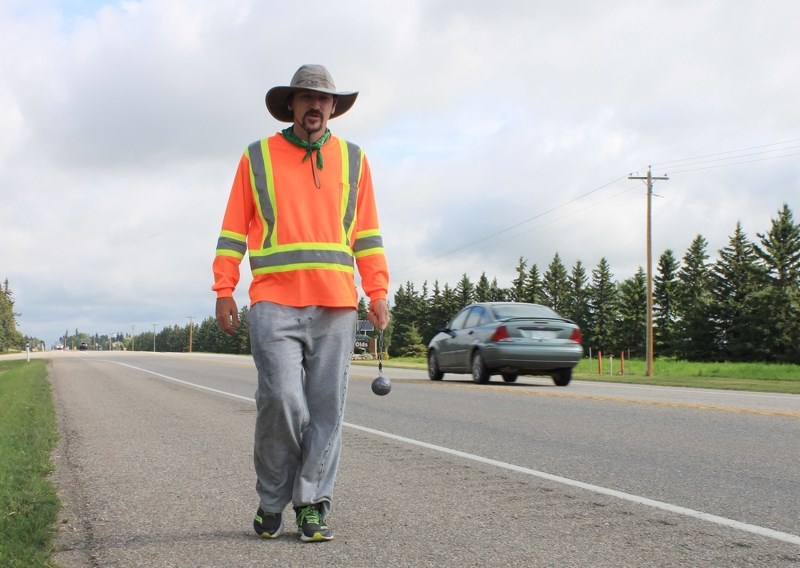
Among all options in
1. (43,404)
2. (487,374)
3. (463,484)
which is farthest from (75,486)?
(487,374)

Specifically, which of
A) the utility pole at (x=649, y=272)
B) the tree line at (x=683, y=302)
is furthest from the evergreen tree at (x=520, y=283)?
the utility pole at (x=649, y=272)

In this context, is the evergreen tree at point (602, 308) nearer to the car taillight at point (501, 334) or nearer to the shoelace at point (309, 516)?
the car taillight at point (501, 334)

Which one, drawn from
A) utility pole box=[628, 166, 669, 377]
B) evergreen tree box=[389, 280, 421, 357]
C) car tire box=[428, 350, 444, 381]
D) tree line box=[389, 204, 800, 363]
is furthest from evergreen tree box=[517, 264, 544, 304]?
car tire box=[428, 350, 444, 381]

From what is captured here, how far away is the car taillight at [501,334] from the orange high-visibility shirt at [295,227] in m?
11.4

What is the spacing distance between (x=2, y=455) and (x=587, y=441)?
4921 mm

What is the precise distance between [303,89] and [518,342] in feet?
38.9

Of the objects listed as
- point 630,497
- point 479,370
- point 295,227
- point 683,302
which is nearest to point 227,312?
point 295,227

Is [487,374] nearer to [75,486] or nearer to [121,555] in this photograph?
[75,486]

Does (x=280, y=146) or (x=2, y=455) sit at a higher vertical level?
(x=280, y=146)

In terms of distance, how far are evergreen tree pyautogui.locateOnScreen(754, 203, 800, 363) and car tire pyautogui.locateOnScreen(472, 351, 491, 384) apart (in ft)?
166

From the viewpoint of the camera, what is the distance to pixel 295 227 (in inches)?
154

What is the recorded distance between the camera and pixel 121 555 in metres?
3.80

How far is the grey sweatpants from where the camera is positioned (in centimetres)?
383

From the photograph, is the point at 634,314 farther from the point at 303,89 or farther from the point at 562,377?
the point at 303,89
